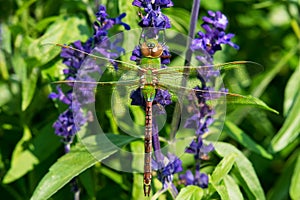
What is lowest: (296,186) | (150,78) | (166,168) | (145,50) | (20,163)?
(296,186)

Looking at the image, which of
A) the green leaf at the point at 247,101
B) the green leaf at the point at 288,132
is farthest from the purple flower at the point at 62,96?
the green leaf at the point at 288,132

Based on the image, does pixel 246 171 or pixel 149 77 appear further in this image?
pixel 246 171

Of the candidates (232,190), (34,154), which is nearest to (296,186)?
(232,190)

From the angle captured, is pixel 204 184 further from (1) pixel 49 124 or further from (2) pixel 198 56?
(1) pixel 49 124

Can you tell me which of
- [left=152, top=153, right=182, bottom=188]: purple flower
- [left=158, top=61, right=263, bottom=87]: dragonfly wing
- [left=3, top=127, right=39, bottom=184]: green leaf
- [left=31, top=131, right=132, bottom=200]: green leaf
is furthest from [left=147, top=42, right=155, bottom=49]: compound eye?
[left=3, top=127, right=39, bottom=184]: green leaf

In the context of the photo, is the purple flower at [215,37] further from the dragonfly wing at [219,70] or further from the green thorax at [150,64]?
the green thorax at [150,64]

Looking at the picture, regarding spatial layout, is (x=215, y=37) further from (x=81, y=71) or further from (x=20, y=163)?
(x=20, y=163)
